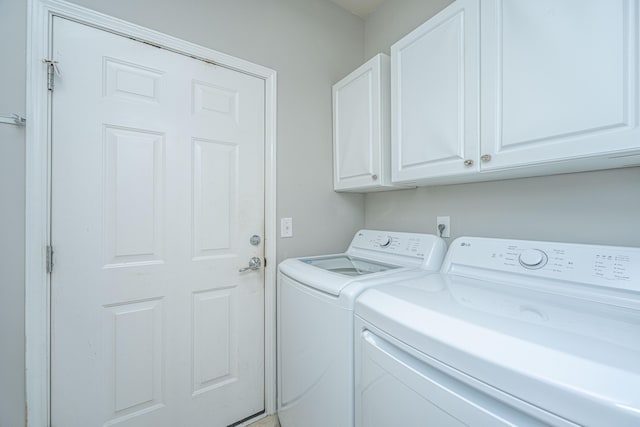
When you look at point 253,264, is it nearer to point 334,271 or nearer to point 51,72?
point 334,271

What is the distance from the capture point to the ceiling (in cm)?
192

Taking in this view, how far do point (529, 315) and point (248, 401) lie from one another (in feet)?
5.19

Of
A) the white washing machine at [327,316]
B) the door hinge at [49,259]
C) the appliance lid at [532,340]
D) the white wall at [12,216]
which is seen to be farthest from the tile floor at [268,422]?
the door hinge at [49,259]

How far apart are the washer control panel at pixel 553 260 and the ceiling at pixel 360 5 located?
1.81 meters

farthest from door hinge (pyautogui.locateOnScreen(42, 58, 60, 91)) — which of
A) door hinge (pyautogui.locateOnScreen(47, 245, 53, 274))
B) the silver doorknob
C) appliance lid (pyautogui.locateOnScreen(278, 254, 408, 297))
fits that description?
appliance lid (pyautogui.locateOnScreen(278, 254, 408, 297))

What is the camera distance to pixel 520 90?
96 centimetres

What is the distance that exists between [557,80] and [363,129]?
0.93 metres

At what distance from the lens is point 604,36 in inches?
30.7

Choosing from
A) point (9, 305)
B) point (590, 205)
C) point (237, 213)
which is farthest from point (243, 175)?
point (590, 205)

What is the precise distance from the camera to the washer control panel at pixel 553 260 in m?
0.84

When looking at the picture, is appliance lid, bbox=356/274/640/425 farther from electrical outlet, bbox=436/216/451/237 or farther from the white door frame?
the white door frame

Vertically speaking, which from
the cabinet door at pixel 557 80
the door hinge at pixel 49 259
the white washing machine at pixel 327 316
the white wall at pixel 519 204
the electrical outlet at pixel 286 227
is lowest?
the white washing machine at pixel 327 316

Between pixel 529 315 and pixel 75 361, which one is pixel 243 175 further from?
pixel 529 315

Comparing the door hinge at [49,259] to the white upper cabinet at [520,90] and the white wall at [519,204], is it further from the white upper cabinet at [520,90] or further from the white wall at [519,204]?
the white wall at [519,204]
